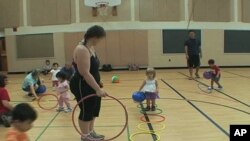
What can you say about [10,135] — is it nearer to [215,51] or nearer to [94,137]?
[94,137]

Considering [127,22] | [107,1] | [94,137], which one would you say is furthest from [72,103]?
[127,22]

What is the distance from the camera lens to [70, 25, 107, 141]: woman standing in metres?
4.37

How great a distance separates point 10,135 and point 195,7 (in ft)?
54.0

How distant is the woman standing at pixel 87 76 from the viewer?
4371mm

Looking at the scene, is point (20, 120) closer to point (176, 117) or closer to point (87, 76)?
point (87, 76)

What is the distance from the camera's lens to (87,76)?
436 cm

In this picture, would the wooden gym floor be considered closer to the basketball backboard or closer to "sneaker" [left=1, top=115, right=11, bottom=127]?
"sneaker" [left=1, top=115, right=11, bottom=127]

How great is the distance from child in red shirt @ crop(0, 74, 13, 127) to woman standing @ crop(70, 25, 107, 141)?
Answer: 2.17 m

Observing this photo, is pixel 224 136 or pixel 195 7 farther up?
pixel 195 7

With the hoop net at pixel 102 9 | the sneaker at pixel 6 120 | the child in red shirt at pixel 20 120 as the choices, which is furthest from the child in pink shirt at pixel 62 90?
the hoop net at pixel 102 9

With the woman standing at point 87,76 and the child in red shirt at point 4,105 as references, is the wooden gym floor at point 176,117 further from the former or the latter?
the woman standing at point 87,76

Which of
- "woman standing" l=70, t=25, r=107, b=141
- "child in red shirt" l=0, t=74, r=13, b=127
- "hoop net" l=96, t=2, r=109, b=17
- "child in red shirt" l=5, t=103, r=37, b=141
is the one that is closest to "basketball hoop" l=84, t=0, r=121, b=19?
"hoop net" l=96, t=2, r=109, b=17

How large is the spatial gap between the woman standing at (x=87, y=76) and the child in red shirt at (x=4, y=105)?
2172 millimetres

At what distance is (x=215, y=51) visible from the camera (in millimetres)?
18453
